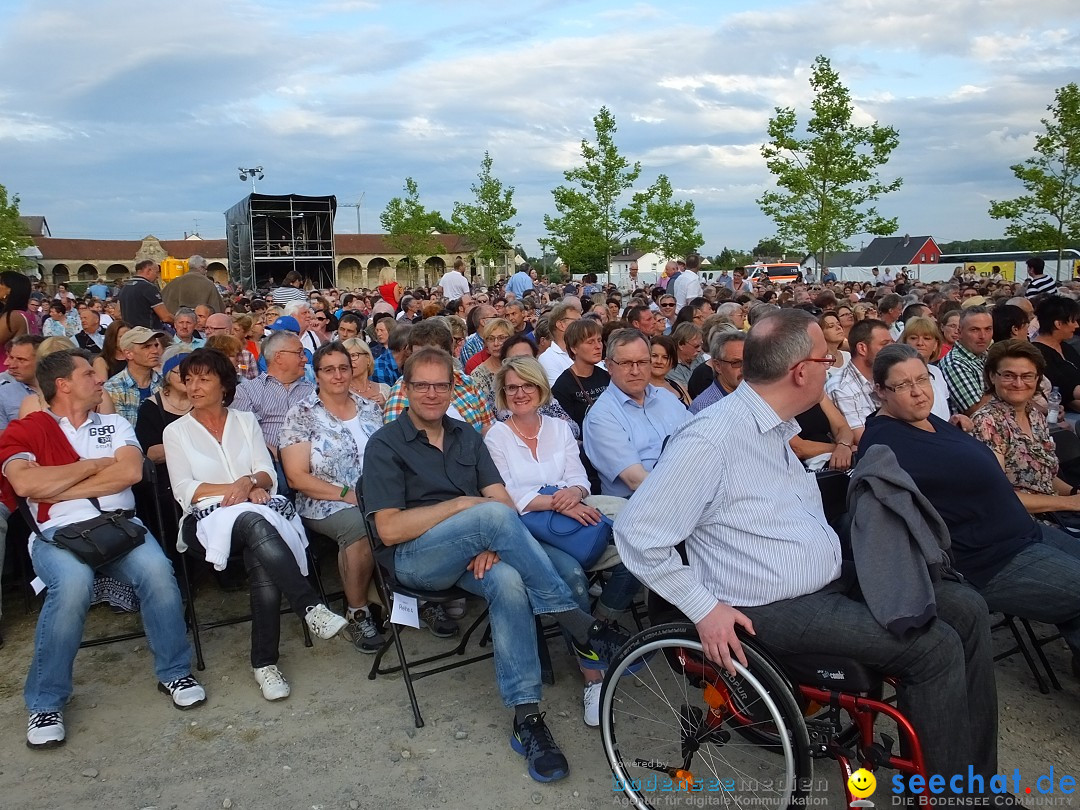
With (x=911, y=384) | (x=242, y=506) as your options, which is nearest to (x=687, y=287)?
(x=911, y=384)

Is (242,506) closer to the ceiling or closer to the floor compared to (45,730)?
closer to the ceiling

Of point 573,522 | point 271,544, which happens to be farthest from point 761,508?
point 271,544

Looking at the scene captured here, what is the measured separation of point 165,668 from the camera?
3447mm

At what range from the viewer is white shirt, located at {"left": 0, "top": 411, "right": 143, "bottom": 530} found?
139 inches

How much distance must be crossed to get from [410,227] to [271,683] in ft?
135

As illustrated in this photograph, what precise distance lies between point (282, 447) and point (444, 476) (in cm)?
117

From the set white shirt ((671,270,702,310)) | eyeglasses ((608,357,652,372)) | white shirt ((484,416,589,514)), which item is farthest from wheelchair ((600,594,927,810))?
white shirt ((671,270,702,310))

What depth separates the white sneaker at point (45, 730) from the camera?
3092 mm

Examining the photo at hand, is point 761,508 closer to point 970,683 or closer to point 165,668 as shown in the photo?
point 970,683

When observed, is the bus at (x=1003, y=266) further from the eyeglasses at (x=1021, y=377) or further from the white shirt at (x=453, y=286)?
the eyeglasses at (x=1021, y=377)

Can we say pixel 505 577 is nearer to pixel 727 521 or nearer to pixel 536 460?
pixel 536 460

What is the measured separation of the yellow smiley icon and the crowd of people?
18 cm

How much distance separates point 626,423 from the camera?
4199 millimetres

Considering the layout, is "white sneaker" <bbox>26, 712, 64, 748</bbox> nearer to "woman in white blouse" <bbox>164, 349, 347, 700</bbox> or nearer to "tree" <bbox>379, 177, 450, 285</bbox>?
"woman in white blouse" <bbox>164, 349, 347, 700</bbox>
